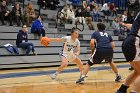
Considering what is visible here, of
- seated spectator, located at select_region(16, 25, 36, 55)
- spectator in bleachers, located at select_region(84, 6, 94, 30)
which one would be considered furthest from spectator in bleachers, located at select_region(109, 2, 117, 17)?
seated spectator, located at select_region(16, 25, 36, 55)

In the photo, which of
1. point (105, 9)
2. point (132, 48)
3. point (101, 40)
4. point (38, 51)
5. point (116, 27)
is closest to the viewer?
point (132, 48)

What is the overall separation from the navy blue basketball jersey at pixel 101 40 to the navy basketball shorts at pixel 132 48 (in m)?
3.93

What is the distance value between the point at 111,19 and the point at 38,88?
14.9 m

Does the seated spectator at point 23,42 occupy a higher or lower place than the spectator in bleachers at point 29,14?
lower

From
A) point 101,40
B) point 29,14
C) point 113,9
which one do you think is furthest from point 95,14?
point 101,40

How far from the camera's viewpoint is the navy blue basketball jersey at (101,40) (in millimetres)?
9461

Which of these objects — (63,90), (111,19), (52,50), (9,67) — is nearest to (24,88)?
(63,90)

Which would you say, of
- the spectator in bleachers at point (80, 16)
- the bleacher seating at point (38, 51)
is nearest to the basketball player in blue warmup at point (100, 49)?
the bleacher seating at point (38, 51)

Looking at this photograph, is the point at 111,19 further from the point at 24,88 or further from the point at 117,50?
the point at 24,88

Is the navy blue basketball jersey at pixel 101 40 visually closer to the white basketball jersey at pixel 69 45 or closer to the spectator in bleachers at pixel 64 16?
the white basketball jersey at pixel 69 45

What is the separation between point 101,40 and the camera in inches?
376

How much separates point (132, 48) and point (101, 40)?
4.12 m

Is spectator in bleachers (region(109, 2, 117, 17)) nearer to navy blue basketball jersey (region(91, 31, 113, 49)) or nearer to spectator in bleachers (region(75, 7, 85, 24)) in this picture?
spectator in bleachers (region(75, 7, 85, 24))

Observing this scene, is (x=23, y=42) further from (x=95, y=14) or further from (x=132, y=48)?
(x=132, y=48)
